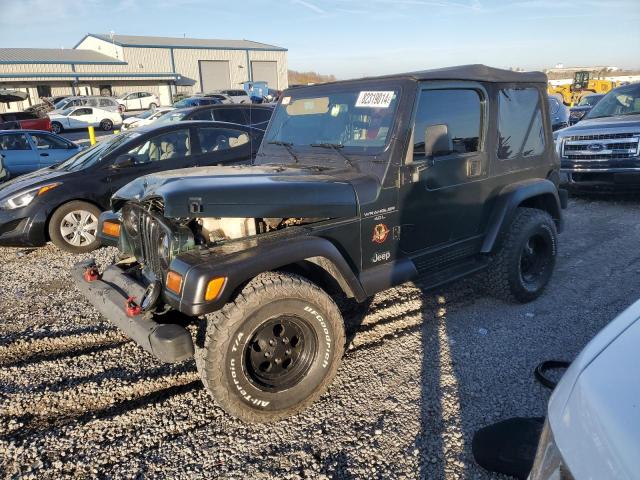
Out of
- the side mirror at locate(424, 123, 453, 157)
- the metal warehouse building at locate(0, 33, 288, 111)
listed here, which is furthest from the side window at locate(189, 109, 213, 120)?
the metal warehouse building at locate(0, 33, 288, 111)

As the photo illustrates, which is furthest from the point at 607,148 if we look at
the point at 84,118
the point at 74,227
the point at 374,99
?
the point at 84,118

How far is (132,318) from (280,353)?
0.91m

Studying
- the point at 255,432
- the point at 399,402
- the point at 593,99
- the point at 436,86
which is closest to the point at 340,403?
the point at 399,402

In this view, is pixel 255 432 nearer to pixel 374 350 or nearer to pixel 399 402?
pixel 399 402

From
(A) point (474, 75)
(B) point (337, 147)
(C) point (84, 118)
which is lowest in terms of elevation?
(B) point (337, 147)

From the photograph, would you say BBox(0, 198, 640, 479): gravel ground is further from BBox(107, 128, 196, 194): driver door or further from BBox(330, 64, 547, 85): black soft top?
BBox(107, 128, 196, 194): driver door

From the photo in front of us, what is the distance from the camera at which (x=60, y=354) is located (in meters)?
3.60

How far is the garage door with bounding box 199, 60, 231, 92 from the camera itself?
4756cm

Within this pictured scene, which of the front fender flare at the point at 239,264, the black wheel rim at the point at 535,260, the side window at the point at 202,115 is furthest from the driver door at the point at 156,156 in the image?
the black wheel rim at the point at 535,260

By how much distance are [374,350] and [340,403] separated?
69cm

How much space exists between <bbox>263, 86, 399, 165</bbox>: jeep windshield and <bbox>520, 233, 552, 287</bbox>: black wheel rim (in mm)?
1954

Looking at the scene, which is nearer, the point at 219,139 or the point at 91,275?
the point at 91,275

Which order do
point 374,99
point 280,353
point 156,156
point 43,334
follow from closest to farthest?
1. point 280,353
2. point 374,99
3. point 43,334
4. point 156,156

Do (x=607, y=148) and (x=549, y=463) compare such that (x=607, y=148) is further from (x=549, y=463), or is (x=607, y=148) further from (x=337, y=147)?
(x=549, y=463)
